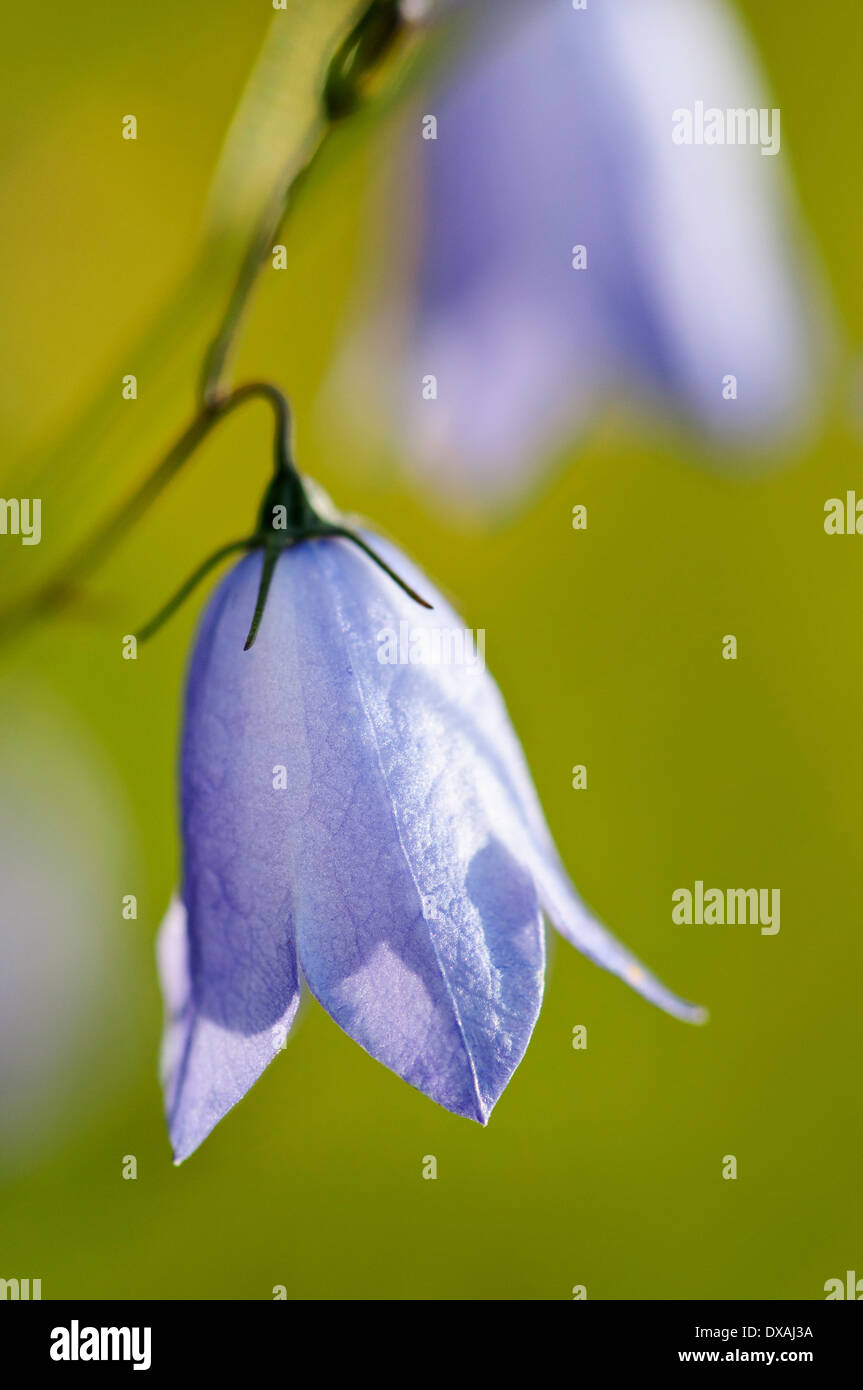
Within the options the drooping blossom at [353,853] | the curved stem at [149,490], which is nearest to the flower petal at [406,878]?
the drooping blossom at [353,853]

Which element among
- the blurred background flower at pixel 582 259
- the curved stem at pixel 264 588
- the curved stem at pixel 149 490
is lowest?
the curved stem at pixel 264 588

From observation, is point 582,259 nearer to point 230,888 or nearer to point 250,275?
point 250,275

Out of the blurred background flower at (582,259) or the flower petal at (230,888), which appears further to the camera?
the blurred background flower at (582,259)

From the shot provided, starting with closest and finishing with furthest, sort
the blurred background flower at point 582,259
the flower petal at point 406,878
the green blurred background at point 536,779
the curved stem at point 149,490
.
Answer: the flower petal at point 406,878 < the curved stem at point 149,490 < the blurred background flower at point 582,259 < the green blurred background at point 536,779

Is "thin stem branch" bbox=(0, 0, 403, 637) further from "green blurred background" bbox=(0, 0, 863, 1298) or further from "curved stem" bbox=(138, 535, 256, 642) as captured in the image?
"green blurred background" bbox=(0, 0, 863, 1298)

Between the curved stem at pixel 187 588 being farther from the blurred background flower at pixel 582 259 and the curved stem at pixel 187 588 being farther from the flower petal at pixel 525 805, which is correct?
the blurred background flower at pixel 582 259
